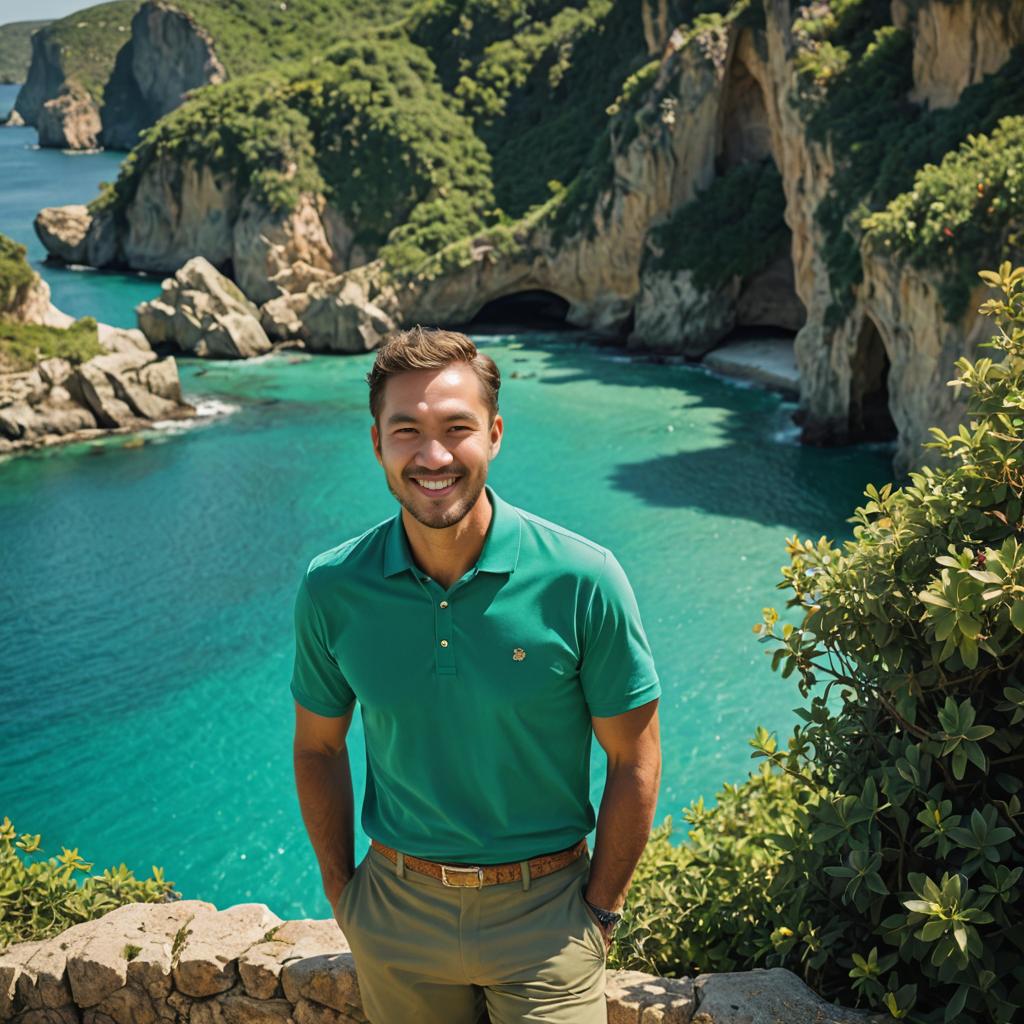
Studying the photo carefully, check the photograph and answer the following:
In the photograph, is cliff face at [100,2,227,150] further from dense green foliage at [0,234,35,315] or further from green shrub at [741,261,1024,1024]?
green shrub at [741,261,1024,1024]

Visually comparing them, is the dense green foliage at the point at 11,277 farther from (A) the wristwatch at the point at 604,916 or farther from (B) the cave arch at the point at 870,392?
(A) the wristwatch at the point at 604,916

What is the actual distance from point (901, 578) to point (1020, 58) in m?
25.4

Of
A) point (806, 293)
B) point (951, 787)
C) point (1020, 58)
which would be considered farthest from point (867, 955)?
point (806, 293)

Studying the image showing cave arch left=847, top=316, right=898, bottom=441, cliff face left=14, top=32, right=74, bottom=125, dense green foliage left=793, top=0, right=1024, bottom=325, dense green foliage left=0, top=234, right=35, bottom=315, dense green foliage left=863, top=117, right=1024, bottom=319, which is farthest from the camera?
cliff face left=14, top=32, right=74, bottom=125

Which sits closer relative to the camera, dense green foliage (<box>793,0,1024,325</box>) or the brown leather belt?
the brown leather belt

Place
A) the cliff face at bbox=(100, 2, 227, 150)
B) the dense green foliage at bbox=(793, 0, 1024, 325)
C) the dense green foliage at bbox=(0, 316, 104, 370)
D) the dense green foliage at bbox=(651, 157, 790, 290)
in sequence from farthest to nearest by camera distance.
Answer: the cliff face at bbox=(100, 2, 227, 150), the dense green foliage at bbox=(651, 157, 790, 290), the dense green foliage at bbox=(0, 316, 104, 370), the dense green foliage at bbox=(793, 0, 1024, 325)

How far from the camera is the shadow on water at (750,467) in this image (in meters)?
26.2

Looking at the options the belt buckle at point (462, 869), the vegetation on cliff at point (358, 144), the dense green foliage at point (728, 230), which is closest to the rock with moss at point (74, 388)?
the vegetation on cliff at point (358, 144)

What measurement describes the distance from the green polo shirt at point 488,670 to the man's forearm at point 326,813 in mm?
365

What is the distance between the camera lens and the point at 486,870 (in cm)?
376

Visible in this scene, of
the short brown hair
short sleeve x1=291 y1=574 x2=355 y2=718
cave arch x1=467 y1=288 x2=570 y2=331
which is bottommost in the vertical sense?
cave arch x1=467 y1=288 x2=570 y2=331

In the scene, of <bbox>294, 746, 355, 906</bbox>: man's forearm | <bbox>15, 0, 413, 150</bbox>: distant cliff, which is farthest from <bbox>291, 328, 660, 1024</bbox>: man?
<bbox>15, 0, 413, 150</bbox>: distant cliff

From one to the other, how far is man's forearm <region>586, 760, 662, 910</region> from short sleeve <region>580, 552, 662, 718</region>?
0.28 m

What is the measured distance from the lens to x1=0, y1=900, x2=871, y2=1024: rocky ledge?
5.06 metres
